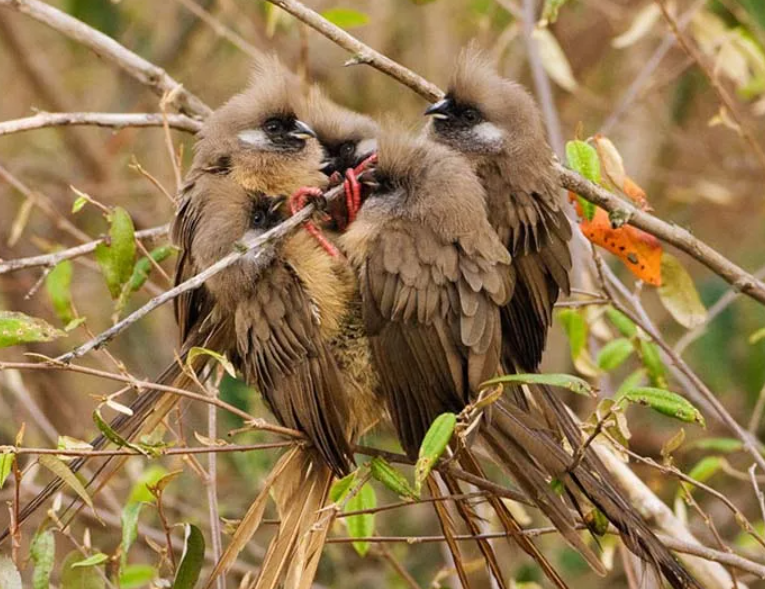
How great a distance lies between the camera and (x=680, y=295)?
3209 mm

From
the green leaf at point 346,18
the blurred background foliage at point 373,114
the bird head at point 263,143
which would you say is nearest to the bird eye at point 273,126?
the bird head at point 263,143

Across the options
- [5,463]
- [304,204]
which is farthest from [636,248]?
[5,463]

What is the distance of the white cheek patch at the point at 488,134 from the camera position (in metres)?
3.01

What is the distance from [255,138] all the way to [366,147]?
27 cm

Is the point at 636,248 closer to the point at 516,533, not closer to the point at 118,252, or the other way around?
the point at 516,533

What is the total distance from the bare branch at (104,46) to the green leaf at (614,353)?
1.26 m

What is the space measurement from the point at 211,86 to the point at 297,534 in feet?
13.9

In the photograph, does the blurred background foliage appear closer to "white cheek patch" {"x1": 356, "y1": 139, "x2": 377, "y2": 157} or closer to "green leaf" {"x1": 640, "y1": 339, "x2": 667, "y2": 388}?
"green leaf" {"x1": 640, "y1": 339, "x2": 667, "y2": 388}

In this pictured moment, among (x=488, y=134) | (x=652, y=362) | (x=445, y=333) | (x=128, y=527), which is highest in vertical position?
(x=488, y=134)

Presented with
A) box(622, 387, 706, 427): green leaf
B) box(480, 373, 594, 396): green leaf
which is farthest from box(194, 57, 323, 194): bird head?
box(622, 387, 706, 427): green leaf

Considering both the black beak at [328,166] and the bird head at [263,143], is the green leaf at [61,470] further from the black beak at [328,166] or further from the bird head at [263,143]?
the black beak at [328,166]

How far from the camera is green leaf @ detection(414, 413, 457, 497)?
2158 mm

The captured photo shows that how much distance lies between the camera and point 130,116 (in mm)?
3229

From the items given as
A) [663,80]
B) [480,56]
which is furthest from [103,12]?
[480,56]
